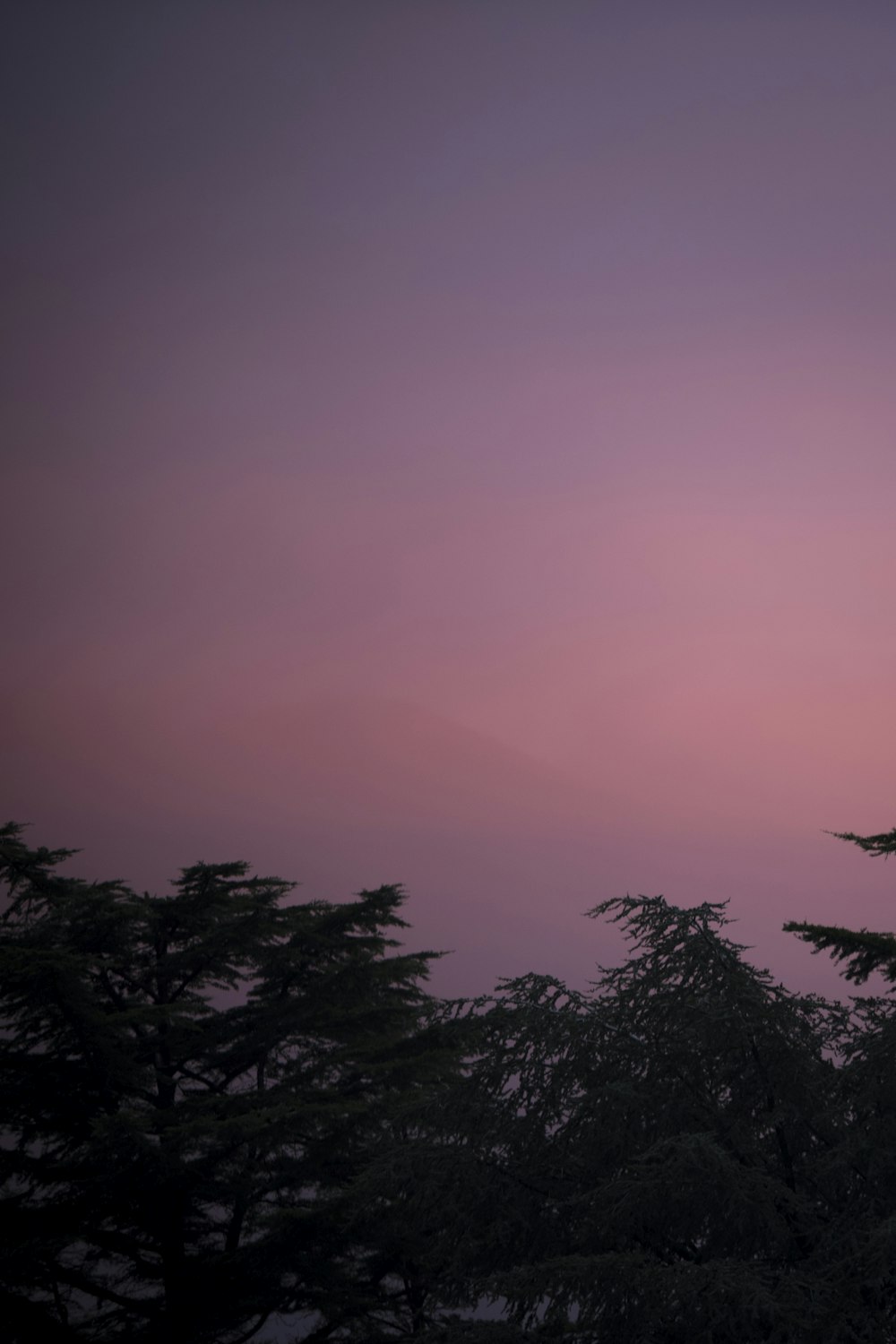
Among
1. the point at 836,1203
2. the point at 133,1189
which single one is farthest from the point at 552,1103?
the point at 133,1189

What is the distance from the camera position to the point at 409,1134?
18.0 meters

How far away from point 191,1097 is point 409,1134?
582cm

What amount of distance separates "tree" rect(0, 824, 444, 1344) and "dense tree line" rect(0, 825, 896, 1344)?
65mm

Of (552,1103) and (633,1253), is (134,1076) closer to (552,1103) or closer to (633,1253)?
(552,1103)

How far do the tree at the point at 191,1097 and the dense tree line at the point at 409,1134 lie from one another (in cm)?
7

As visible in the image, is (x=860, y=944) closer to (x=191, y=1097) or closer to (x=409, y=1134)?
(x=409, y=1134)

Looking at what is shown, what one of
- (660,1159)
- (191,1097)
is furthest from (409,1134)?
(660,1159)

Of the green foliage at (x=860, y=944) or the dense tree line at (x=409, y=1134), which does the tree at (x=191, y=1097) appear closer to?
the dense tree line at (x=409, y=1134)

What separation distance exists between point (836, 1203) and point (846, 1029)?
1.36 meters

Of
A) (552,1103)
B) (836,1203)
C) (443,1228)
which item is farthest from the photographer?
(443,1228)

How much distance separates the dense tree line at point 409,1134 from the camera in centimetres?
779

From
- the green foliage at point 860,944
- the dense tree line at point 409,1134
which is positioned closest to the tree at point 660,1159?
the dense tree line at point 409,1134

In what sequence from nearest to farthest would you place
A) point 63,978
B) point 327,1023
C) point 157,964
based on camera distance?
point 63,978
point 327,1023
point 157,964

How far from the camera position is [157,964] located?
23.6 metres
